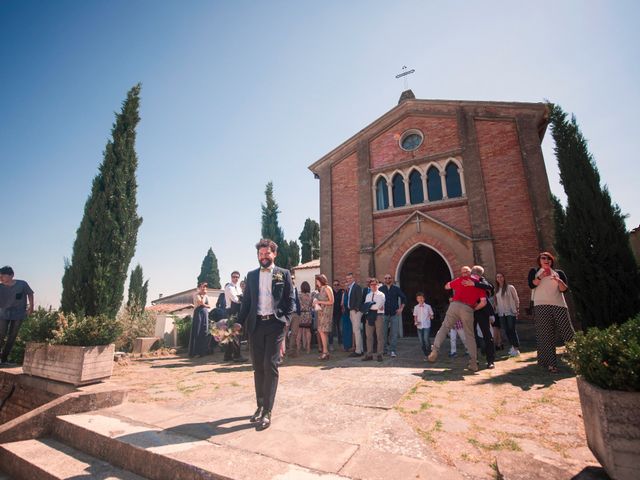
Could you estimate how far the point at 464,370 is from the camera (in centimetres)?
584

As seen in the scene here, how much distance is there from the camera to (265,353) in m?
3.57

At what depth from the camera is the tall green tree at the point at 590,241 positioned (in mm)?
6902

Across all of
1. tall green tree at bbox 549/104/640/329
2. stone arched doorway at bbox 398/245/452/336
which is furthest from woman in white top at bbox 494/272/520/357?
stone arched doorway at bbox 398/245/452/336

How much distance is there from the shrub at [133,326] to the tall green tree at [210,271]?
33455mm

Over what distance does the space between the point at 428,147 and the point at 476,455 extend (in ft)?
41.7

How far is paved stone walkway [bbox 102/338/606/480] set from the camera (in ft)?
7.42

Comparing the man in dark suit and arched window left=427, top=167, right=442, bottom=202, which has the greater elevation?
arched window left=427, top=167, right=442, bottom=202

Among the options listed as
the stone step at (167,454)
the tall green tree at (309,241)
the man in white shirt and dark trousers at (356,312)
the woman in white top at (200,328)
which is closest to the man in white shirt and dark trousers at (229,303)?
the woman in white top at (200,328)

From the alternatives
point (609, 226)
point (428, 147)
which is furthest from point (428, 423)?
point (428, 147)

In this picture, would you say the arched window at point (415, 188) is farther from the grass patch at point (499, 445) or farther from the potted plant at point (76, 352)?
the potted plant at point (76, 352)

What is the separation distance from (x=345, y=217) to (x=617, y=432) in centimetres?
1252

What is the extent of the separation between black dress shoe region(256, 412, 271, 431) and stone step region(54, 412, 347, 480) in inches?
17.8

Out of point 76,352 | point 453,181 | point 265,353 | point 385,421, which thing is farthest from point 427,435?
point 453,181

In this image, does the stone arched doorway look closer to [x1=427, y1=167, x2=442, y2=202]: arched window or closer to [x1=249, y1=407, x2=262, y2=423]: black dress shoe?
[x1=427, y1=167, x2=442, y2=202]: arched window
